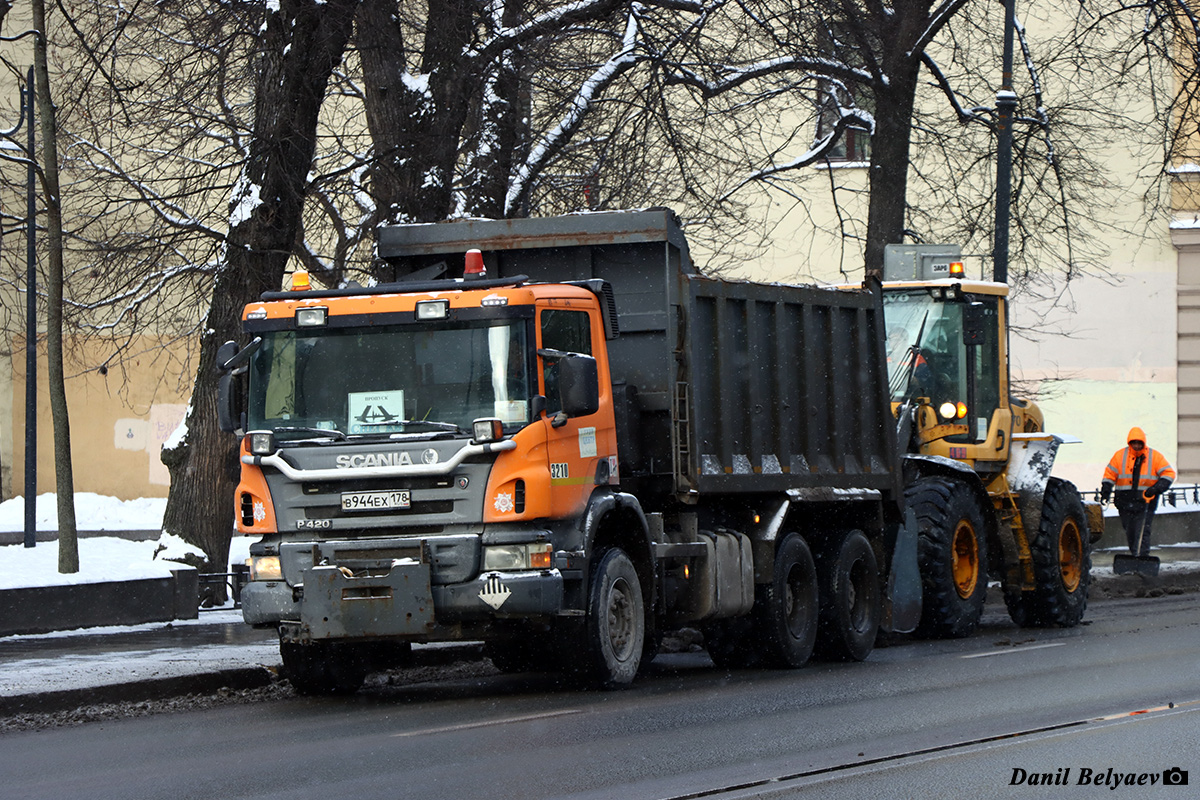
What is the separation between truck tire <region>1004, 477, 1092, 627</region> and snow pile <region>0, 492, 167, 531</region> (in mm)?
19755

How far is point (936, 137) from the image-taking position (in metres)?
23.7

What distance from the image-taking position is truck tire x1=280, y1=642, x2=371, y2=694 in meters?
11.7

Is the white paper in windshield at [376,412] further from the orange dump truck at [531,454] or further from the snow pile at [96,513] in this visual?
the snow pile at [96,513]

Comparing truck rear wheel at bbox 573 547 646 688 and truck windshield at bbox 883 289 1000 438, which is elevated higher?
truck windshield at bbox 883 289 1000 438

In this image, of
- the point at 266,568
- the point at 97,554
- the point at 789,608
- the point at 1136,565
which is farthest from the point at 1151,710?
the point at 97,554

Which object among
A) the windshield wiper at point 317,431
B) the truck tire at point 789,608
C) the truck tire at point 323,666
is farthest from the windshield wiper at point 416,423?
the truck tire at point 789,608

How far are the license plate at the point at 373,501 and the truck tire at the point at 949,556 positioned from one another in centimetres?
596

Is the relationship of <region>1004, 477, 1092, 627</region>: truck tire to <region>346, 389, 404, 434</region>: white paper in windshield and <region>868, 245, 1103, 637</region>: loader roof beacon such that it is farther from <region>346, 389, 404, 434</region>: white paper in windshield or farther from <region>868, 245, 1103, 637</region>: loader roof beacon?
<region>346, 389, 404, 434</region>: white paper in windshield

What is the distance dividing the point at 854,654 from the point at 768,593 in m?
1.22

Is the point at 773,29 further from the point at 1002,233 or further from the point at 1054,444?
the point at 1054,444

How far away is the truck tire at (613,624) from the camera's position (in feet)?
36.7

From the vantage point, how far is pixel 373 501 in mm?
10859

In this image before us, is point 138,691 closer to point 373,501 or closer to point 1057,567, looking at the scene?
point 373,501

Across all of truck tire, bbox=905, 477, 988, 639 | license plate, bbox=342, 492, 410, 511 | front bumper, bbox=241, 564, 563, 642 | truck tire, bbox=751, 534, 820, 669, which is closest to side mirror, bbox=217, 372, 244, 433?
license plate, bbox=342, 492, 410, 511
